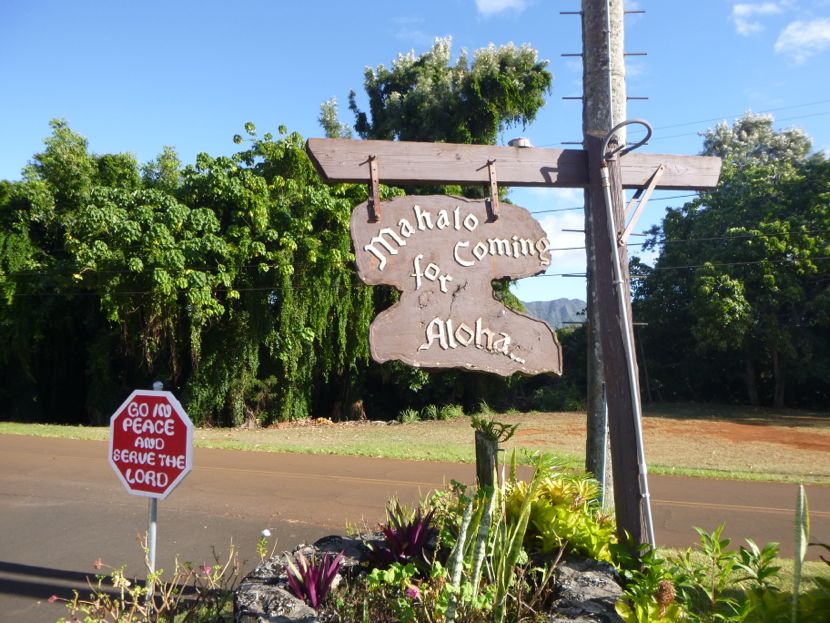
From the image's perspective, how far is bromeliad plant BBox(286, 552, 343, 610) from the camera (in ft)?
11.7

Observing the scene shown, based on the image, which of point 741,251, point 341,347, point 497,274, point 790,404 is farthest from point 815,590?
point 790,404

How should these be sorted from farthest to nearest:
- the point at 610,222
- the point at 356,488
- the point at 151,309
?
the point at 151,309, the point at 356,488, the point at 610,222

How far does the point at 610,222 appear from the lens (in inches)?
164

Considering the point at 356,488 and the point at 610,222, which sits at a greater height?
the point at 610,222

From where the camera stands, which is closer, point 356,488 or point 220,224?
point 356,488

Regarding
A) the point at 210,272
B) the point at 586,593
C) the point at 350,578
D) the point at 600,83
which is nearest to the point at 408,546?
the point at 350,578

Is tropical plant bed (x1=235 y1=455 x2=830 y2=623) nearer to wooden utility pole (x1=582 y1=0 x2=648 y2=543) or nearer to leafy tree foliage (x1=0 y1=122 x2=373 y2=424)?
wooden utility pole (x1=582 y1=0 x2=648 y2=543)

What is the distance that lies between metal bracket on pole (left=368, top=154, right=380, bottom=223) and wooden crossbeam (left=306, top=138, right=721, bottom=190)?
0.11 ft

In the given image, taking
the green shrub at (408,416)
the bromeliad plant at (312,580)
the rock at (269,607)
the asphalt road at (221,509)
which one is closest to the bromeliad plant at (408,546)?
the bromeliad plant at (312,580)

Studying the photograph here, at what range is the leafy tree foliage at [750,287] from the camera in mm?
27250

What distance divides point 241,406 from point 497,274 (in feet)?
68.4

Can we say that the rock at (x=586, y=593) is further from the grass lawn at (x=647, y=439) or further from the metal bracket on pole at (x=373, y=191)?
the grass lawn at (x=647, y=439)

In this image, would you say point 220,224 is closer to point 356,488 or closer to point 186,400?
point 186,400

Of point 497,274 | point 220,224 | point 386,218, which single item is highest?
point 220,224
